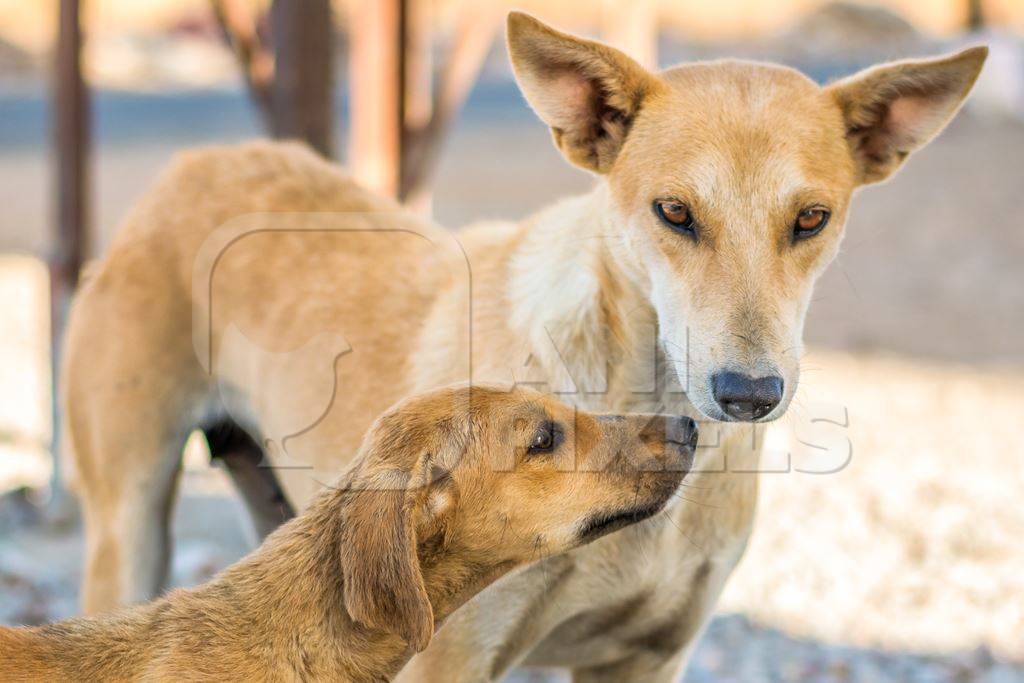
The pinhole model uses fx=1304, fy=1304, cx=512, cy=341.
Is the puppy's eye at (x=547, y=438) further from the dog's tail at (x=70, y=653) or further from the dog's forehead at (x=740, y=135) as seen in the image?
the dog's tail at (x=70, y=653)

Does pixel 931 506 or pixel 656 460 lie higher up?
pixel 656 460

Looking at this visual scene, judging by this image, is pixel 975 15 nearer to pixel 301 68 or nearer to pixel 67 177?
pixel 301 68

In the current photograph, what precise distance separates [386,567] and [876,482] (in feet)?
14.4

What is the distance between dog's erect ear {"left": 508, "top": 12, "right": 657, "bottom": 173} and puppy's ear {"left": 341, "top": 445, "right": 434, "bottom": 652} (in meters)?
1.08

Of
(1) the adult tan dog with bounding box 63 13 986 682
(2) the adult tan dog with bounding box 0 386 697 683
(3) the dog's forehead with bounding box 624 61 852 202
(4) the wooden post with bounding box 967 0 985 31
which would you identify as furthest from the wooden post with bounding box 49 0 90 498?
(4) the wooden post with bounding box 967 0 985 31

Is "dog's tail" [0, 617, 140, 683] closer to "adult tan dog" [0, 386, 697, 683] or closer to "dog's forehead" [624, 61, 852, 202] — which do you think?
"adult tan dog" [0, 386, 697, 683]

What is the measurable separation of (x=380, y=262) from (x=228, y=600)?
4.34 feet

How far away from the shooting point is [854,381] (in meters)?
8.81

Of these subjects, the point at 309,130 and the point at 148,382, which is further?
the point at 309,130

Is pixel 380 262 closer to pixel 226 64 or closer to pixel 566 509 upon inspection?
pixel 566 509

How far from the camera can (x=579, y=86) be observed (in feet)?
11.4

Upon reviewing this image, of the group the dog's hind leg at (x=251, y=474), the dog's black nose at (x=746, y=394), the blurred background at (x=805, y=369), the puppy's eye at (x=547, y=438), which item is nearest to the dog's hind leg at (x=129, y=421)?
the dog's hind leg at (x=251, y=474)

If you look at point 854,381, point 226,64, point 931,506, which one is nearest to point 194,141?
point 226,64

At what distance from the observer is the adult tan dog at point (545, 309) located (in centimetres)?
323
